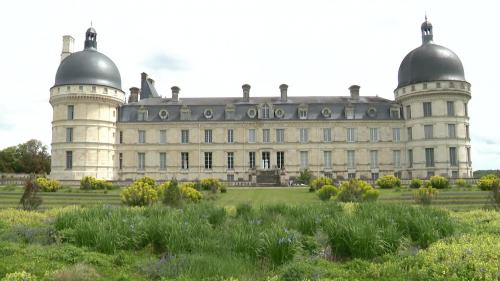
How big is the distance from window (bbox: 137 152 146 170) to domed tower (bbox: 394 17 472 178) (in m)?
26.7

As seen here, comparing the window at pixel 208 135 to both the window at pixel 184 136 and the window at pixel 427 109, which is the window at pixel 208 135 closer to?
the window at pixel 184 136

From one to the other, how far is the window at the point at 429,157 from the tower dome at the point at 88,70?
31315mm

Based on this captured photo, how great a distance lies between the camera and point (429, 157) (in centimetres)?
3888

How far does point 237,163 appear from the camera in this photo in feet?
137

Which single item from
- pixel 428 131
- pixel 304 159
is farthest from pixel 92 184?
pixel 428 131

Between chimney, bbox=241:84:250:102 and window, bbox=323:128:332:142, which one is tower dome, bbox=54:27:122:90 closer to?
chimney, bbox=241:84:250:102

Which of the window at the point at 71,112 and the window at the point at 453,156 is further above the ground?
the window at the point at 71,112

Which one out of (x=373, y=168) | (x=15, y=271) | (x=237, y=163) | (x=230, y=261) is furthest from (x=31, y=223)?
(x=373, y=168)

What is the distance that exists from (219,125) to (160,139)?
630 centimetres

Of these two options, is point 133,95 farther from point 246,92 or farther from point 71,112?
point 246,92

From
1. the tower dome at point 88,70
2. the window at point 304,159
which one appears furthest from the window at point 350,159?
the tower dome at point 88,70

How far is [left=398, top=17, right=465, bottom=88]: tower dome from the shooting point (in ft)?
129

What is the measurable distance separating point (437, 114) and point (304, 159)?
43.9 feet

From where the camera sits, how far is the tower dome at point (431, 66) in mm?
39188
